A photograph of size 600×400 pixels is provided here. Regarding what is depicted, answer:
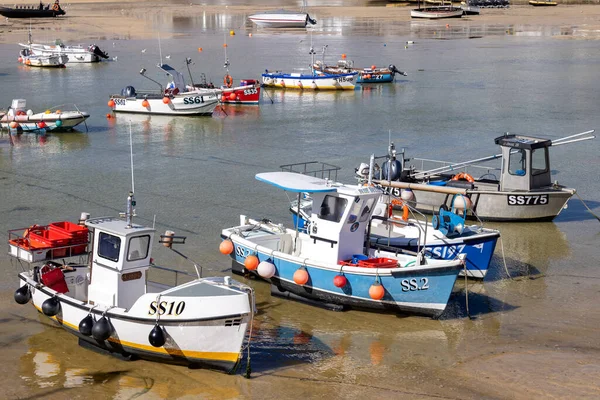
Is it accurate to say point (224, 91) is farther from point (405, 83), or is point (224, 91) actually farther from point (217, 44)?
point (217, 44)

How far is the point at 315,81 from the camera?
133 feet

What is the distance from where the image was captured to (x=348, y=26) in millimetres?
73188

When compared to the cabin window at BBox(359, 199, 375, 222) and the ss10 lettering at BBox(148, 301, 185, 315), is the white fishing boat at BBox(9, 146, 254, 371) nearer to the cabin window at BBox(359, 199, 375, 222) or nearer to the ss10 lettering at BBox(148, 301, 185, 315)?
the ss10 lettering at BBox(148, 301, 185, 315)

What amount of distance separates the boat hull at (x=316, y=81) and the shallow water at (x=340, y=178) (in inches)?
21.9

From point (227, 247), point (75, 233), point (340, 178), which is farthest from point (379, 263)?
point (340, 178)

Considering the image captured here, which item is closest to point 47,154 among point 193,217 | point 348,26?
point 193,217

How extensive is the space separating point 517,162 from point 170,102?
1733cm

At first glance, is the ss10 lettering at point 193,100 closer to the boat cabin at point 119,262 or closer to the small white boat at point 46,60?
the small white boat at point 46,60

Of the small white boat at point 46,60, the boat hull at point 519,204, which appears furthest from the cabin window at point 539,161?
the small white boat at point 46,60

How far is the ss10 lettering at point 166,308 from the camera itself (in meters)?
11.8

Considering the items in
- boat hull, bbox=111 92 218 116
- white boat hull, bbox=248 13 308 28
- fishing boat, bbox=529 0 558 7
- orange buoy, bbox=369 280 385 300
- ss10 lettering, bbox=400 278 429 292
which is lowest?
orange buoy, bbox=369 280 385 300

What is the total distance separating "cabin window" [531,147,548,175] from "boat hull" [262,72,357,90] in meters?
21.8

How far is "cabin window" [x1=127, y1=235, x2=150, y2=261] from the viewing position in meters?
12.5

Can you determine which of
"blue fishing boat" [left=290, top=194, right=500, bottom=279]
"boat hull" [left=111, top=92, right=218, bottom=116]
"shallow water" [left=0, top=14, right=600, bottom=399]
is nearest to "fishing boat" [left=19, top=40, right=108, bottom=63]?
"shallow water" [left=0, top=14, right=600, bottom=399]
